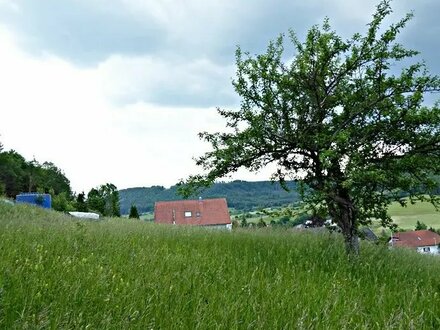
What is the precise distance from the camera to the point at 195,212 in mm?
71375

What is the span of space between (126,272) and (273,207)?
171 inches

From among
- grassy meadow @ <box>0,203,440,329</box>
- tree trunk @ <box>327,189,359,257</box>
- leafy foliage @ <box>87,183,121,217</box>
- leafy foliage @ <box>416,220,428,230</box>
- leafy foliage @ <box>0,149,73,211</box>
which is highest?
leafy foliage @ <box>0,149,73,211</box>

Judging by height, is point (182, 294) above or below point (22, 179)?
below

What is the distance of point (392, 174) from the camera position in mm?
6727

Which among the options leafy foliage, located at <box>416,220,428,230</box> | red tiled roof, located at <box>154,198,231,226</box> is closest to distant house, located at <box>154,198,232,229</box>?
red tiled roof, located at <box>154,198,231,226</box>

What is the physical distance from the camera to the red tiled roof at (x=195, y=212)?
6968 centimetres

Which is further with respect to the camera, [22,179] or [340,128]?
[22,179]

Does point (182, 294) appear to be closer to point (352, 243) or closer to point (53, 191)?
point (352, 243)

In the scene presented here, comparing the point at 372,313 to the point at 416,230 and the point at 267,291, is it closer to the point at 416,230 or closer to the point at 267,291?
the point at 267,291

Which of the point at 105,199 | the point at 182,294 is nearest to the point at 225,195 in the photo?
the point at 105,199

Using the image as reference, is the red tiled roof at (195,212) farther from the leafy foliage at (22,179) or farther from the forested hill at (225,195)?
the leafy foliage at (22,179)

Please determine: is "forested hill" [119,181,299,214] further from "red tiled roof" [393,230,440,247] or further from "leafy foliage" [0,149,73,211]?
"red tiled roof" [393,230,440,247]

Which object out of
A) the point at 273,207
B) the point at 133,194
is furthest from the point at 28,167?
the point at 273,207

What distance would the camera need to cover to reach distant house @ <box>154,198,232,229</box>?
69625 millimetres
